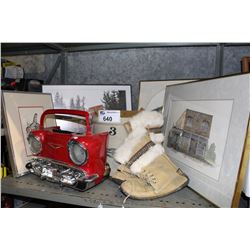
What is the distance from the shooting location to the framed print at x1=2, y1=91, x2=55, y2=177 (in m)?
0.75

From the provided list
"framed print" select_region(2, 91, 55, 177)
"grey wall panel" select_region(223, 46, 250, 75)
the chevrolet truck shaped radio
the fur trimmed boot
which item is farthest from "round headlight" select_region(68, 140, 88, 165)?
"grey wall panel" select_region(223, 46, 250, 75)

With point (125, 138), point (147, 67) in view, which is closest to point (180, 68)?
point (147, 67)

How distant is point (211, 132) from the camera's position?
613 millimetres

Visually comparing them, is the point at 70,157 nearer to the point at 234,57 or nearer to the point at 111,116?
the point at 111,116

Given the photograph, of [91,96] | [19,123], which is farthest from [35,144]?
[91,96]

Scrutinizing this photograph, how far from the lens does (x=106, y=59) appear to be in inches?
44.4

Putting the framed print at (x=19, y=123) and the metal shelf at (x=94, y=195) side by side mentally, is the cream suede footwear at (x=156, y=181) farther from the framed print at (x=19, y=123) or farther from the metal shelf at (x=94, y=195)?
the framed print at (x=19, y=123)

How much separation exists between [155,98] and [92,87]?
30cm

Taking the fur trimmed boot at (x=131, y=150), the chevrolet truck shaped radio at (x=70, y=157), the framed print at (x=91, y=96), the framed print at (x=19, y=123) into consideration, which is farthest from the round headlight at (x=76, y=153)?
the framed print at (x=91, y=96)

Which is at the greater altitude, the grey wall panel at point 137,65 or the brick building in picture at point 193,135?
the grey wall panel at point 137,65

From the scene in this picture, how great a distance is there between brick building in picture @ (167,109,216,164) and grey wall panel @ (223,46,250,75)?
418mm

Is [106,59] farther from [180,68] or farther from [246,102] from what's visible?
[246,102]

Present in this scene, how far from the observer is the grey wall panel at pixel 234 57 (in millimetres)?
985

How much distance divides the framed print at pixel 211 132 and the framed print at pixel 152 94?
0.13m
